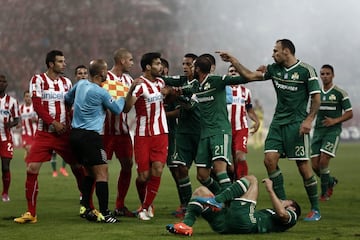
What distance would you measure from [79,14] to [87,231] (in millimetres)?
49373

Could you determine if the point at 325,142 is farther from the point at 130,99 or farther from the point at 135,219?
the point at 130,99

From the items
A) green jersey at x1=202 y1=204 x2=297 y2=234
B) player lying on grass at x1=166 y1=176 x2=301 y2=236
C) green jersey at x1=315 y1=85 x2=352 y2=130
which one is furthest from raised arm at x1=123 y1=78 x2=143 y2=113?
green jersey at x1=315 y1=85 x2=352 y2=130

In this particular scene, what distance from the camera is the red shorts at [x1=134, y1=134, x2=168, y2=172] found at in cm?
1219

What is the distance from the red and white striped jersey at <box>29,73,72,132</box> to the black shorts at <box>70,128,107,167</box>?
0.64 meters

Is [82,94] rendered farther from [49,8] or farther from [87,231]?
[49,8]

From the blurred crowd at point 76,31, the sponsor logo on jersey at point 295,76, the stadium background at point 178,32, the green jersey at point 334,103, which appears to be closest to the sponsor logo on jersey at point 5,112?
the green jersey at point 334,103

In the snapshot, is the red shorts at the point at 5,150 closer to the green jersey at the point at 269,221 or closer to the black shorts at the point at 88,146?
the black shorts at the point at 88,146

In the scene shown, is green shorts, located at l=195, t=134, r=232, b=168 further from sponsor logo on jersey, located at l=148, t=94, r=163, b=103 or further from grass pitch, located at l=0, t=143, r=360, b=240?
sponsor logo on jersey, located at l=148, t=94, r=163, b=103

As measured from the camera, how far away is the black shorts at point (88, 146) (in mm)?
11312

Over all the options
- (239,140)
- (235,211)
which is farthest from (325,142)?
(235,211)

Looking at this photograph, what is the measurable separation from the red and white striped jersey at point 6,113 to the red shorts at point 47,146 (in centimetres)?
446

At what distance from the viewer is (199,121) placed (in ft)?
41.1

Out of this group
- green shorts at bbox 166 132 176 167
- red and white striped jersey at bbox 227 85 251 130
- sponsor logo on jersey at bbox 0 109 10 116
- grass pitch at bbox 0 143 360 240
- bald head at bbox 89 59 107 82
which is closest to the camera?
grass pitch at bbox 0 143 360 240

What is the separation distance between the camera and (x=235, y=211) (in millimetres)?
9367
